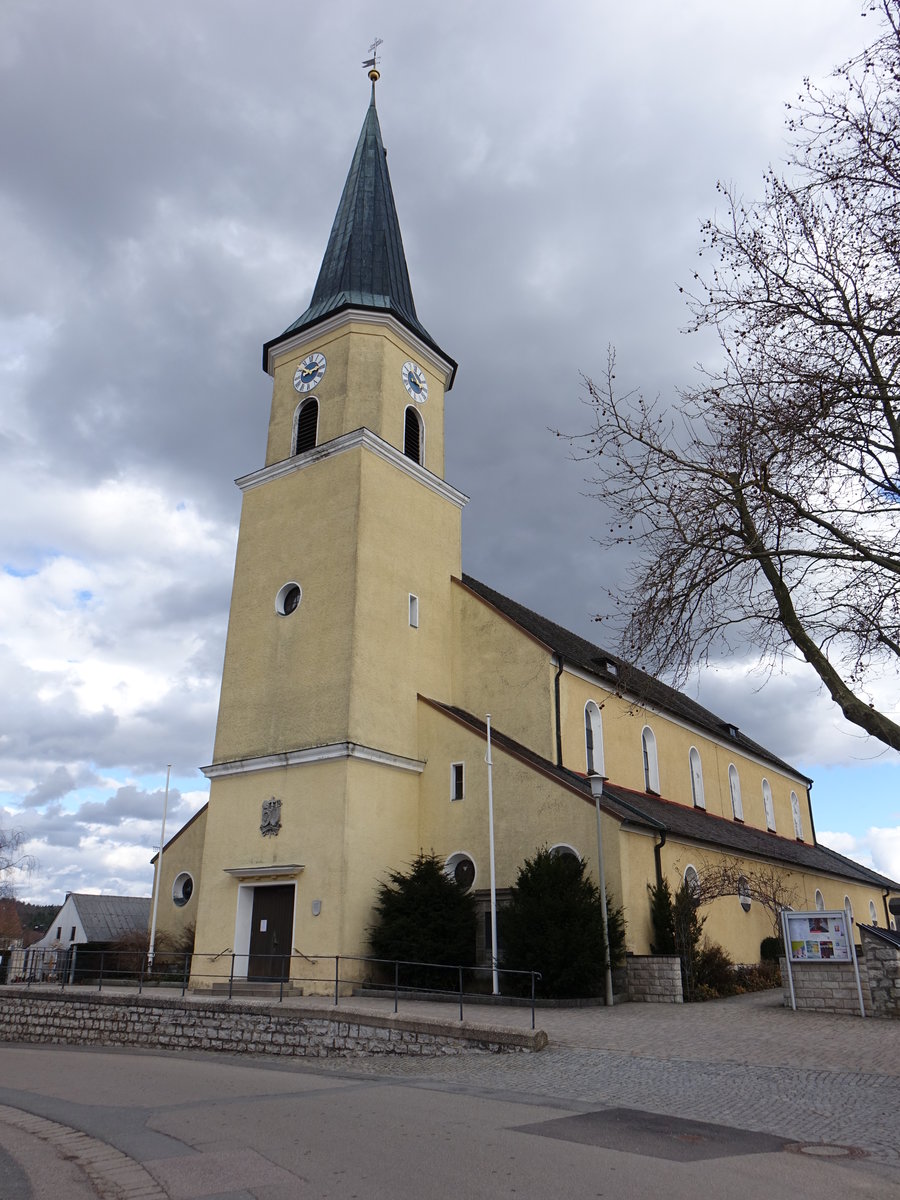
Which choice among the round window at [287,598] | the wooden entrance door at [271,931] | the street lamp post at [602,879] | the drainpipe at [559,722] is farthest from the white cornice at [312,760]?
the street lamp post at [602,879]

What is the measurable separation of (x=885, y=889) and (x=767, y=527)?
38831mm

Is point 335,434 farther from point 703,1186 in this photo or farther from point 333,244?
point 703,1186

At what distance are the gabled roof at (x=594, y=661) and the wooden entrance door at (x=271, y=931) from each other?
9275 mm

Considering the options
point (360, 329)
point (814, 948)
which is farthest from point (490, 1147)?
point (360, 329)

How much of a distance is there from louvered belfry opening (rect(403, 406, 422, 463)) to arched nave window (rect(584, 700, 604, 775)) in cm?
898

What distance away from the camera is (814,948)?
17.9 metres

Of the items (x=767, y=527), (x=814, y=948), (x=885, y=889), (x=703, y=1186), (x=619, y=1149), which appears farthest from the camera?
(x=885, y=889)

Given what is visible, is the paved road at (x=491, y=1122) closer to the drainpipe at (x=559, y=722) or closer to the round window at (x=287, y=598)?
the drainpipe at (x=559, y=722)

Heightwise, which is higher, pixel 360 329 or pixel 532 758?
pixel 360 329

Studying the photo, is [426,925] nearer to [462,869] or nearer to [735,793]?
[462,869]

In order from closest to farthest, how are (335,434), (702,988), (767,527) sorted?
(767,527), (702,988), (335,434)

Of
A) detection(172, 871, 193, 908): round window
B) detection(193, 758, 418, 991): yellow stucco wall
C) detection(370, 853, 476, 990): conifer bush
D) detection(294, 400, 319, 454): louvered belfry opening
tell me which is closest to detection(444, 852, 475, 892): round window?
detection(370, 853, 476, 990): conifer bush

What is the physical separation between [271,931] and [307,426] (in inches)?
557

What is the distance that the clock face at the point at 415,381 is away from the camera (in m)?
28.1
